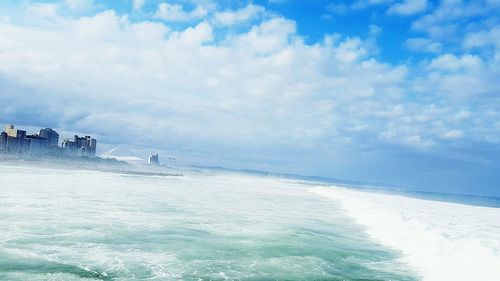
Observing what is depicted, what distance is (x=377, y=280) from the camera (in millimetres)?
13867

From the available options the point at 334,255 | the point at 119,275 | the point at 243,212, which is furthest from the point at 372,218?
the point at 119,275

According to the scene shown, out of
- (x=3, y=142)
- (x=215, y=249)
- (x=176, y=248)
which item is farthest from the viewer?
(x=3, y=142)

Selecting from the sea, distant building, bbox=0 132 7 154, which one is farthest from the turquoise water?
distant building, bbox=0 132 7 154

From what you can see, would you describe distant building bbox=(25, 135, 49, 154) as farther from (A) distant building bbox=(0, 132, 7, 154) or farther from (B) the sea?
(B) the sea

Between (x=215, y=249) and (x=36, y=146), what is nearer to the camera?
(x=215, y=249)

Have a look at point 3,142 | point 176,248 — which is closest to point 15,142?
point 3,142

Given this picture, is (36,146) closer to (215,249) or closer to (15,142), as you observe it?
(15,142)

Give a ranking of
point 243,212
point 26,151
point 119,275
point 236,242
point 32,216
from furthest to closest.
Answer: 1. point 26,151
2. point 243,212
3. point 32,216
4. point 236,242
5. point 119,275

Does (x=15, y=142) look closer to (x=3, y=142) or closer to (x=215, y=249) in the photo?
(x=3, y=142)

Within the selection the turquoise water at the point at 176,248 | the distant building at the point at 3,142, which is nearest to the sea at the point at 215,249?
the turquoise water at the point at 176,248

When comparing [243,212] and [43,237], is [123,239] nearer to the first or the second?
[43,237]

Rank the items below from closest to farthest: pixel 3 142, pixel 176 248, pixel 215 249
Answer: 1. pixel 176 248
2. pixel 215 249
3. pixel 3 142

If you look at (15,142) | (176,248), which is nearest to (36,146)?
(15,142)

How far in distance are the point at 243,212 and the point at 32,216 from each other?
14.4m
